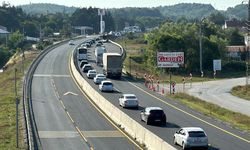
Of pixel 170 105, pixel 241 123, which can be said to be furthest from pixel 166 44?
pixel 241 123

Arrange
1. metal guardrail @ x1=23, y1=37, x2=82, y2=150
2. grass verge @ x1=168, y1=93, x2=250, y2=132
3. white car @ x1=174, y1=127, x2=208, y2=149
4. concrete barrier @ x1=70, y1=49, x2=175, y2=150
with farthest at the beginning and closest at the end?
grass verge @ x1=168, y1=93, x2=250, y2=132
metal guardrail @ x1=23, y1=37, x2=82, y2=150
white car @ x1=174, y1=127, x2=208, y2=149
concrete barrier @ x1=70, y1=49, x2=175, y2=150

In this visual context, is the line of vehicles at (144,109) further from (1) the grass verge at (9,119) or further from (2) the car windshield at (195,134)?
(1) the grass verge at (9,119)

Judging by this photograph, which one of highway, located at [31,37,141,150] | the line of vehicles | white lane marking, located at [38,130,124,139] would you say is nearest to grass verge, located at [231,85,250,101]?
the line of vehicles

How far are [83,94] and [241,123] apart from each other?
78.2ft

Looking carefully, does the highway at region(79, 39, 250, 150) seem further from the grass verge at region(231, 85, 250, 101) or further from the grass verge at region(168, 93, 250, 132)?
the grass verge at region(231, 85, 250, 101)

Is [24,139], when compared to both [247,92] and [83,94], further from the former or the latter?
[247,92]

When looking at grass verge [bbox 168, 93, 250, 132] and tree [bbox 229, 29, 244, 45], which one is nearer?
grass verge [bbox 168, 93, 250, 132]

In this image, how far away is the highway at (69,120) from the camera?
37594mm

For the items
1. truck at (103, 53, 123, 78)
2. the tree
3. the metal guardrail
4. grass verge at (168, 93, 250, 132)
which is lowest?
grass verge at (168, 93, 250, 132)

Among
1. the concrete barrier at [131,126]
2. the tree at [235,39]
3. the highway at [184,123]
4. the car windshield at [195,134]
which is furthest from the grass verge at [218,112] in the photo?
the tree at [235,39]

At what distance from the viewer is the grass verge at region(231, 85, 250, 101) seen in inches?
2869

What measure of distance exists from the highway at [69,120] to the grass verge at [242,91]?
20.5m

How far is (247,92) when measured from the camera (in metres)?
75.7

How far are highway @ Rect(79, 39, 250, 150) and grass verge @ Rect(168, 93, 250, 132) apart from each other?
1148 mm
